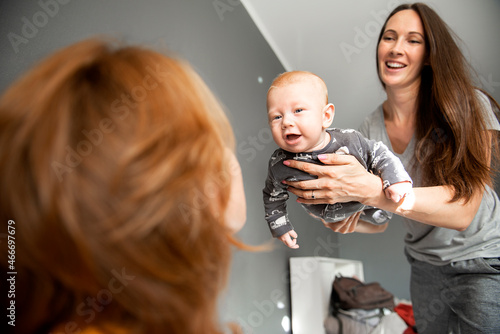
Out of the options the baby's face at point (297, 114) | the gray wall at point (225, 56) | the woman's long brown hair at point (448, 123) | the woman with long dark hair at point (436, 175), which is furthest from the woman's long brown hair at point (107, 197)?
the woman's long brown hair at point (448, 123)

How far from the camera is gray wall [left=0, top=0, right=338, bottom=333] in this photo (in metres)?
0.90

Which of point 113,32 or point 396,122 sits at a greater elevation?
point 113,32

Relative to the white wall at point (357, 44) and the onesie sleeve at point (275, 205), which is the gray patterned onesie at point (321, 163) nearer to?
the onesie sleeve at point (275, 205)

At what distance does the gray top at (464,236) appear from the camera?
1.32 metres

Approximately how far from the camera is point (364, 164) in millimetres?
1228

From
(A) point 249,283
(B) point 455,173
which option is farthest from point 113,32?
(A) point 249,283

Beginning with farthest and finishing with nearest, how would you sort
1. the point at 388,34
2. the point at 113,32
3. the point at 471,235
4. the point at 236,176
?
the point at 388,34, the point at 471,235, the point at 113,32, the point at 236,176

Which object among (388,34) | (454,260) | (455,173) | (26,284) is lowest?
(454,260)

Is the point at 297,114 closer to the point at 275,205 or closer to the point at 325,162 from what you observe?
the point at 325,162

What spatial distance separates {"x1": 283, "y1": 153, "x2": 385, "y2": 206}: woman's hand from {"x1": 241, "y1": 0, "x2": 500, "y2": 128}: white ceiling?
1.75 metres

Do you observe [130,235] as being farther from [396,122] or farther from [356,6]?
[356,6]

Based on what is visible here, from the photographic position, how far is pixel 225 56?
6.61ft

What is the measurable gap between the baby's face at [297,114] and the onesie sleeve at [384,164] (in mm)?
220

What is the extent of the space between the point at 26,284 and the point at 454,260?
4.71ft
